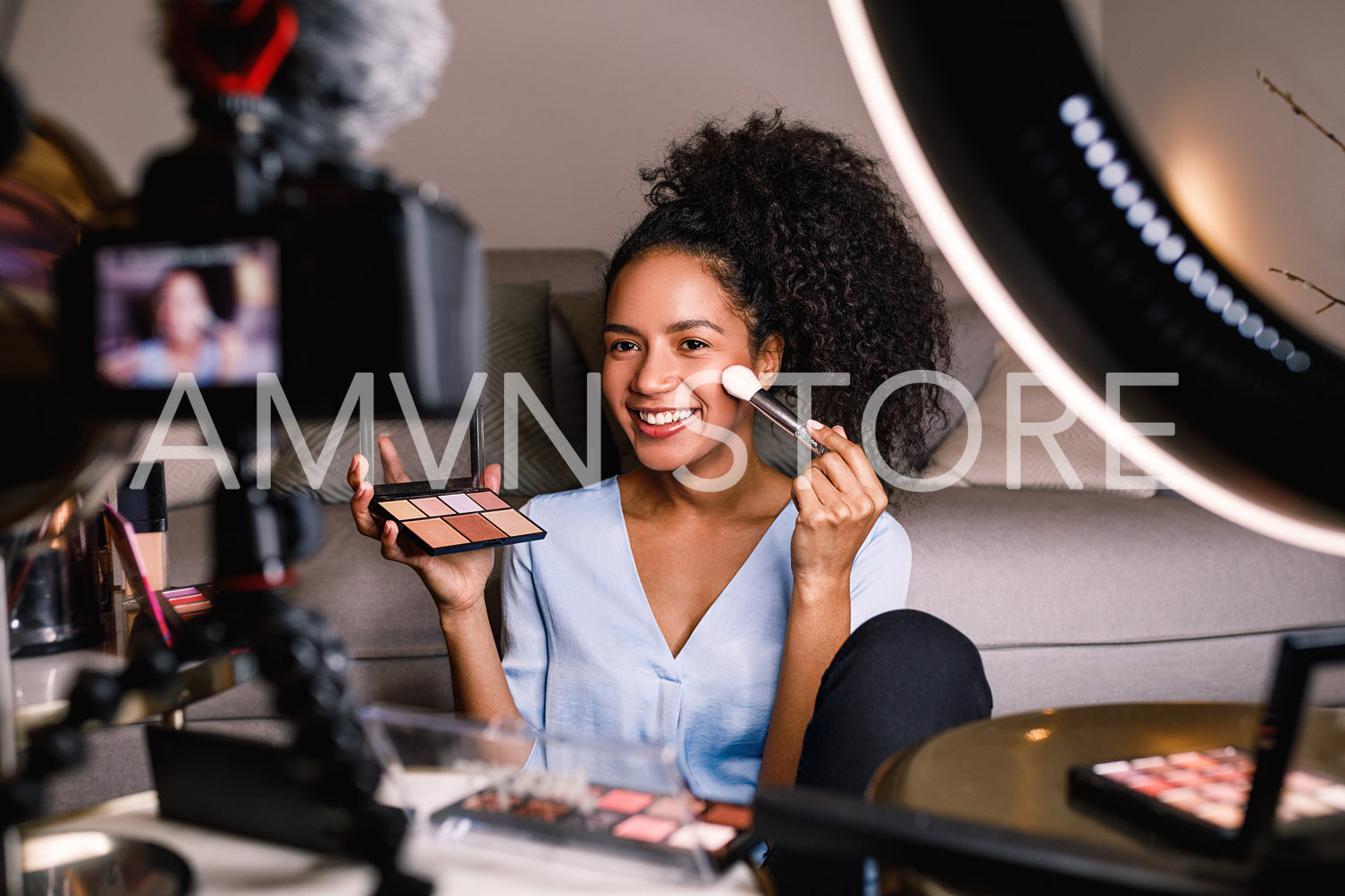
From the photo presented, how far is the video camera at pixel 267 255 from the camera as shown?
1.05 feet

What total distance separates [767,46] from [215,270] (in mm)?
2248

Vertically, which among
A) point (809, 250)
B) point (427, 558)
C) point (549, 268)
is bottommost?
point (427, 558)

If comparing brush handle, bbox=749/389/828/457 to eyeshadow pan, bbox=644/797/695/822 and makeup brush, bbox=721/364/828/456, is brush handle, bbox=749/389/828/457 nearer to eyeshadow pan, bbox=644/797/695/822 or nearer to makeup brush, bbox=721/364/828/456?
makeup brush, bbox=721/364/828/456

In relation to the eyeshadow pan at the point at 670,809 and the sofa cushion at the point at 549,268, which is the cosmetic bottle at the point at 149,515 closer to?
the eyeshadow pan at the point at 670,809

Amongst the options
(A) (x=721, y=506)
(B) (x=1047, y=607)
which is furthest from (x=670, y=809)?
(B) (x=1047, y=607)

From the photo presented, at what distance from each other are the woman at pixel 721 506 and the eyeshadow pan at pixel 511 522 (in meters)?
0.04

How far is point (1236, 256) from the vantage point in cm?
23

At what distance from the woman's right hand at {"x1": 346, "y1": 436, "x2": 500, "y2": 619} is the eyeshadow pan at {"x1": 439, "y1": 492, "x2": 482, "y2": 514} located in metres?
0.04

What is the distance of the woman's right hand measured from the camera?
3.07 ft

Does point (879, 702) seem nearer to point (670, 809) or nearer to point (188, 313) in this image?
point (670, 809)

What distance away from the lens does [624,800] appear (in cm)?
52

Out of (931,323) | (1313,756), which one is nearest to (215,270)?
(1313,756)

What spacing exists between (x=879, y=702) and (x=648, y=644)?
1.50 ft

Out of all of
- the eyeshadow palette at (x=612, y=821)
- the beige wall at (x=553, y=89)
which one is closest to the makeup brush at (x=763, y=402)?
the eyeshadow palette at (x=612, y=821)
